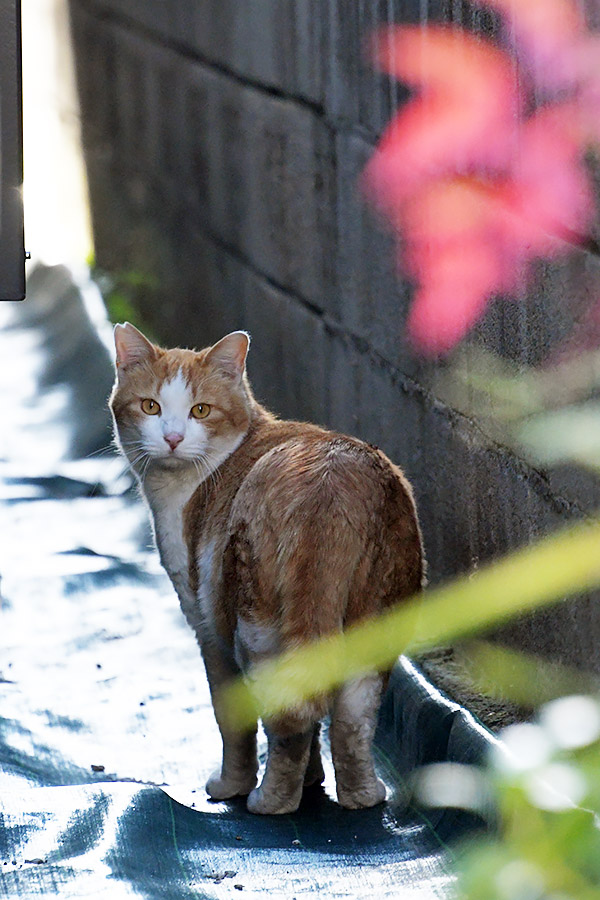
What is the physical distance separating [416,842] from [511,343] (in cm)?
100

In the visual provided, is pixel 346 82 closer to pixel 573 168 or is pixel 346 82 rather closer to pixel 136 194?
pixel 573 168

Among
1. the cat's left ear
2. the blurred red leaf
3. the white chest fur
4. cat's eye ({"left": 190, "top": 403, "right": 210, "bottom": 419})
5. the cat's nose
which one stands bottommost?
the white chest fur

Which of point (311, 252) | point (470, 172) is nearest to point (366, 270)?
point (311, 252)

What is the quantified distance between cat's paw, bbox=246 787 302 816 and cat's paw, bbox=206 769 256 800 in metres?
0.13

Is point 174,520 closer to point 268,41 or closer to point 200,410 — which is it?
point 200,410

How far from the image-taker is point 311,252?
13.1 ft

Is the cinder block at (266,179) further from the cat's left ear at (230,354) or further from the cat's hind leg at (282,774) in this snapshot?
the cat's hind leg at (282,774)

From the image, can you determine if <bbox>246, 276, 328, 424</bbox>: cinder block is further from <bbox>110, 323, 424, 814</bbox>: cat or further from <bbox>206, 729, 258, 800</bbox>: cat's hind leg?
<bbox>206, 729, 258, 800</bbox>: cat's hind leg

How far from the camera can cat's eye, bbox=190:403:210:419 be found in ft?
8.14

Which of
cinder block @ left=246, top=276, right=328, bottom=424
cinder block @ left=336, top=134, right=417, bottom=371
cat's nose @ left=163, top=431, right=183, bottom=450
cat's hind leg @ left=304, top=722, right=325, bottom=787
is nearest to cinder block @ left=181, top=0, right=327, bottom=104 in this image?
cinder block @ left=336, top=134, right=417, bottom=371

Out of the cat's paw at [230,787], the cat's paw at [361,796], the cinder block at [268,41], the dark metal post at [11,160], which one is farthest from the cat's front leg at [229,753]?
the cinder block at [268,41]

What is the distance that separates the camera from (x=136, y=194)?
700cm

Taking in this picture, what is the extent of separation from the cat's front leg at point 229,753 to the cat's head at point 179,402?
1.33 ft

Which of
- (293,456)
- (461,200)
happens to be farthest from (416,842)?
(461,200)
